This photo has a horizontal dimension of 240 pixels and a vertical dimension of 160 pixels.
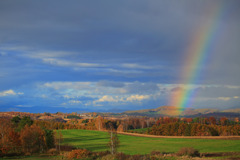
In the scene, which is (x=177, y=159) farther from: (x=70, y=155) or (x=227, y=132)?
(x=227, y=132)

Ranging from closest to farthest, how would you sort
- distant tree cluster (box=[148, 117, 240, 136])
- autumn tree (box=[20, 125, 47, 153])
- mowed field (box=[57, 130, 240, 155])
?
1. autumn tree (box=[20, 125, 47, 153])
2. mowed field (box=[57, 130, 240, 155])
3. distant tree cluster (box=[148, 117, 240, 136])

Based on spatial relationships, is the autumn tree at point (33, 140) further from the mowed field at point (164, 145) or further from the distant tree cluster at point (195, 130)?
the distant tree cluster at point (195, 130)

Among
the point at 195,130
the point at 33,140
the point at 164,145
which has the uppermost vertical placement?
the point at 33,140

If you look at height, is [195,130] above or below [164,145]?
above

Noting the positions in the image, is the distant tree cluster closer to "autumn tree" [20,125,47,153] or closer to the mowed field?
the mowed field

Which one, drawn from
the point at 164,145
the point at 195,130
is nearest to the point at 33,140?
the point at 164,145

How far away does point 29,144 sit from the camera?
158 ft

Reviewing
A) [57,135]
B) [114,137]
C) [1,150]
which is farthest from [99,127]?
[114,137]

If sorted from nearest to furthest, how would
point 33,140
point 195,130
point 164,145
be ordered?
point 33,140
point 164,145
point 195,130

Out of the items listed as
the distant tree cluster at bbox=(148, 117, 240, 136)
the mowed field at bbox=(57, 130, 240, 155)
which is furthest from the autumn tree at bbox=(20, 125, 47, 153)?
the distant tree cluster at bbox=(148, 117, 240, 136)

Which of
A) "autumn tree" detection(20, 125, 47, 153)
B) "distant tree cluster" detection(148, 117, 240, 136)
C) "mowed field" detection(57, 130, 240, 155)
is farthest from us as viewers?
"distant tree cluster" detection(148, 117, 240, 136)

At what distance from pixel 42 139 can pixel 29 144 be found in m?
2.83

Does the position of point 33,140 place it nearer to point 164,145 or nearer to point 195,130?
point 164,145

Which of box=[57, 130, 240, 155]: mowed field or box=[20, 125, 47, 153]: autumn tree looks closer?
box=[20, 125, 47, 153]: autumn tree
